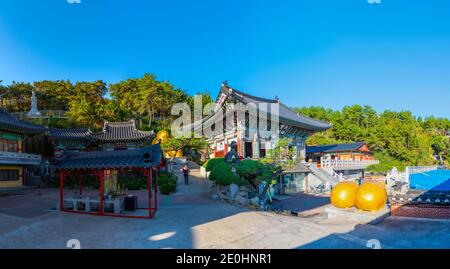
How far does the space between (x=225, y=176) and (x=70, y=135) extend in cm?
2238

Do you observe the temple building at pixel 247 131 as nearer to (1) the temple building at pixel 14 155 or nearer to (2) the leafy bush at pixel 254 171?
(2) the leafy bush at pixel 254 171

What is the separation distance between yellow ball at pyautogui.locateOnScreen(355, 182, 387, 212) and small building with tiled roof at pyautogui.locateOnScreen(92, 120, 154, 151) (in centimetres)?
2545

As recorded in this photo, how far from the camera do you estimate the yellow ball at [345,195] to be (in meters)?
A: 12.4

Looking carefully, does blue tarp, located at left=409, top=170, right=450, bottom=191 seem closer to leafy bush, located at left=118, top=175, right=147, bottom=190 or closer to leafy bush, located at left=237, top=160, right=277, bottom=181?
leafy bush, located at left=237, top=160, right=277, bottom=181

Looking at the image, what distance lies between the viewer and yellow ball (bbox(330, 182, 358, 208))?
12.4 metres

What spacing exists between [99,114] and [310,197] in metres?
31.6

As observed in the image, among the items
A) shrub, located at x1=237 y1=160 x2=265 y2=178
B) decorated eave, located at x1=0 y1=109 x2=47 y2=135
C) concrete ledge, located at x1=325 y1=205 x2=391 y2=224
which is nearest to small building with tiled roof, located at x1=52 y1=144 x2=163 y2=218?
shrub, located at x1=237 y1=160 x2=265 y2=178

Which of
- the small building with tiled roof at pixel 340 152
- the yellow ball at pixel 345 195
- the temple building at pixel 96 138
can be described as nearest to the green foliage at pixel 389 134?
the small building with tiled roof at pixel 340 152

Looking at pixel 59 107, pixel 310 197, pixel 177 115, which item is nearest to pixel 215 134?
pixel 310 197

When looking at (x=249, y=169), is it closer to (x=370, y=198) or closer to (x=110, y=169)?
(x=370, y=198)

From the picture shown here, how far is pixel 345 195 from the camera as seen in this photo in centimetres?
1247

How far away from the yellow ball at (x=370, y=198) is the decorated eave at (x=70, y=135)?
28961 mm

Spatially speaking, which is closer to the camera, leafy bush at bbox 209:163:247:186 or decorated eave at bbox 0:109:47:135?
leafy bush at bbox 209:163:247:186
